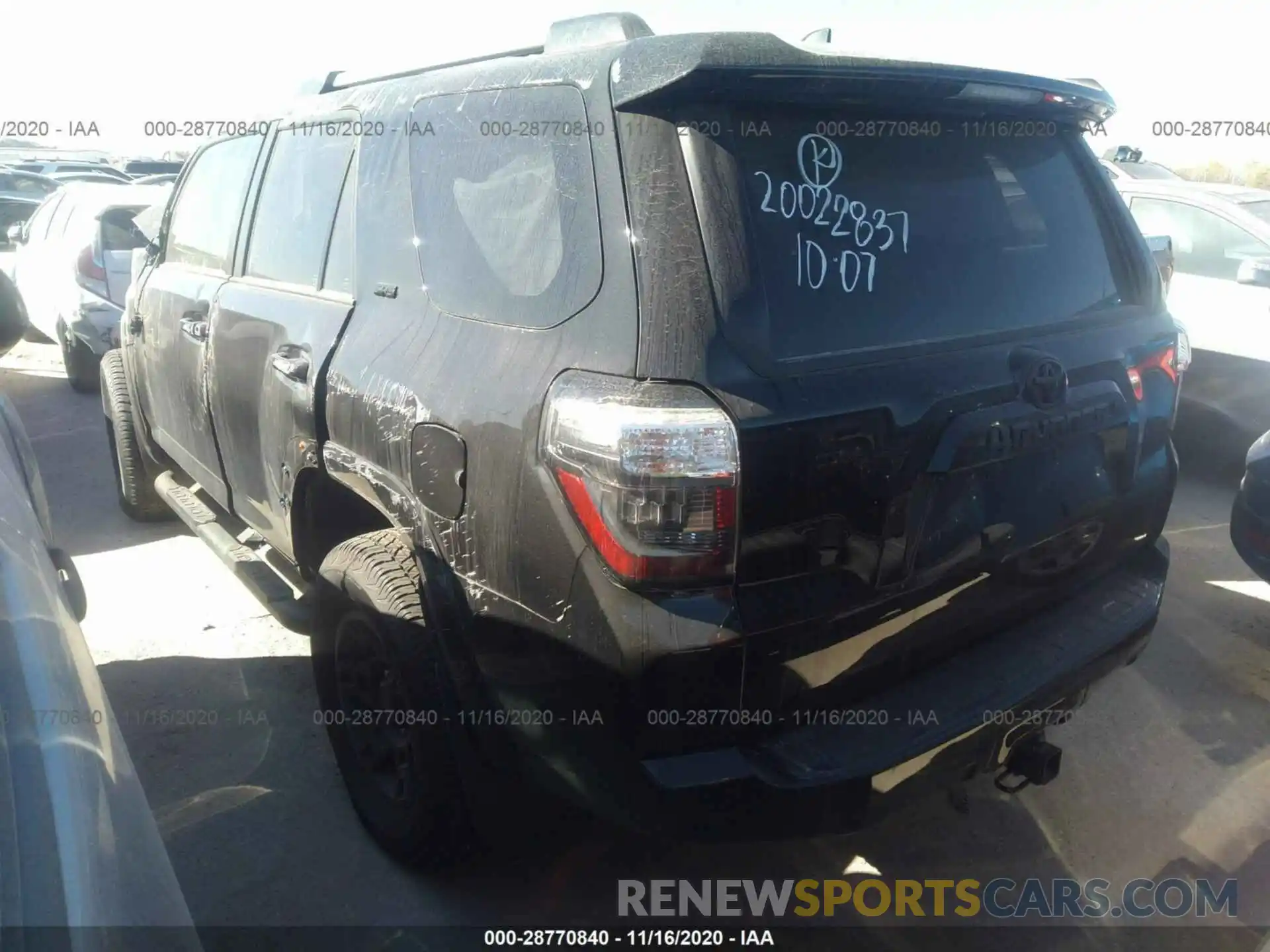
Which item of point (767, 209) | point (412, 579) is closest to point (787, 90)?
point (767, 209)

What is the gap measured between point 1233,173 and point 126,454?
1317 inches

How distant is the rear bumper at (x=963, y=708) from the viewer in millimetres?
1823

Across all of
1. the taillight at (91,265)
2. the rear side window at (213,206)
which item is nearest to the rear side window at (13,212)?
the taillight at (91,265)

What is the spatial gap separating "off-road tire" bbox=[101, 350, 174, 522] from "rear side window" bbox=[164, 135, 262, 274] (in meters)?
0.90

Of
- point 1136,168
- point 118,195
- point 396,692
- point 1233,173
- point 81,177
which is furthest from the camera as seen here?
point 1233,173

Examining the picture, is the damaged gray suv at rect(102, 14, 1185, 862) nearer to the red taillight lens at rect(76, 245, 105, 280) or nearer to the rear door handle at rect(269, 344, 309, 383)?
the rear door handle at rect(269, 344, 309, 383)

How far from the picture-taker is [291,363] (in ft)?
8.89

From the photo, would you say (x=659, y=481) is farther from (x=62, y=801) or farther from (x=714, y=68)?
(x=62, y=801)

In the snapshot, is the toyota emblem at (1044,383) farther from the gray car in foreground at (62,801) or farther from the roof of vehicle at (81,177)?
the roof of vehicle at (81,177)

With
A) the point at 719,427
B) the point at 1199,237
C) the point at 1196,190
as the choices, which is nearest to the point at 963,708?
the point at 719,427

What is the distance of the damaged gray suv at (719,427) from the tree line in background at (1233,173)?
27.2 meters

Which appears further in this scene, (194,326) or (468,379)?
(194,326)

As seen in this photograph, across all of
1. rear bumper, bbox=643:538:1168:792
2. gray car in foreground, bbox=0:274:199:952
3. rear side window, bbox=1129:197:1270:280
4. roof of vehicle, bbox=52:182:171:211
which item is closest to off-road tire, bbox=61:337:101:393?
roof of vehicle, bbox=52:182:171:211

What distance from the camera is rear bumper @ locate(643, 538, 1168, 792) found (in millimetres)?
1823
